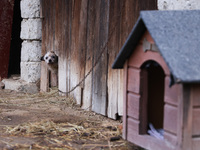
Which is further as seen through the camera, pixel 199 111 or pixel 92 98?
pixel 92 98

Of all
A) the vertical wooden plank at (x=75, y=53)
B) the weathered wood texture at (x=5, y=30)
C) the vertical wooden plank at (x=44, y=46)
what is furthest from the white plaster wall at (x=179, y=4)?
the weathered wood texture at (x=5, y=30)

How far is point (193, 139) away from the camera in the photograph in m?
3.39

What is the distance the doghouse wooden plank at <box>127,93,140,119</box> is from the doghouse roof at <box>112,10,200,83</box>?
42cm

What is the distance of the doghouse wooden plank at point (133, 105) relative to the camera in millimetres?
3895

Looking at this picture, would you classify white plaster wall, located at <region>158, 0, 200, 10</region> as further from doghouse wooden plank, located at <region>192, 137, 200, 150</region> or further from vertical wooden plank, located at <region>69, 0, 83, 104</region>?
vertical wooden plank, located at <region>69, 0, 83, 104</region>

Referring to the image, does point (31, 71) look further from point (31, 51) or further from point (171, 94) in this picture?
point (171, 94)

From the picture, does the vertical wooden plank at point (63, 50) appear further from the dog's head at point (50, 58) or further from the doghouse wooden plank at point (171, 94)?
the doghouse wooden plank at point (171, 94)

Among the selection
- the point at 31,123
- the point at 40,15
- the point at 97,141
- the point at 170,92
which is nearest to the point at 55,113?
the point at 31,123

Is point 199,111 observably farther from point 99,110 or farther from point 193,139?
point 99,110

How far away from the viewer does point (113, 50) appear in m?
6.20

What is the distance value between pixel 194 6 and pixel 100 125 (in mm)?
2158

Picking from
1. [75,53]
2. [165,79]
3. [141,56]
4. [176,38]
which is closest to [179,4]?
[141,56]

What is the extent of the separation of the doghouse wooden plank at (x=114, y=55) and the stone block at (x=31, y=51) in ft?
9.34

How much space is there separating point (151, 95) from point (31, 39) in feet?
16.5
